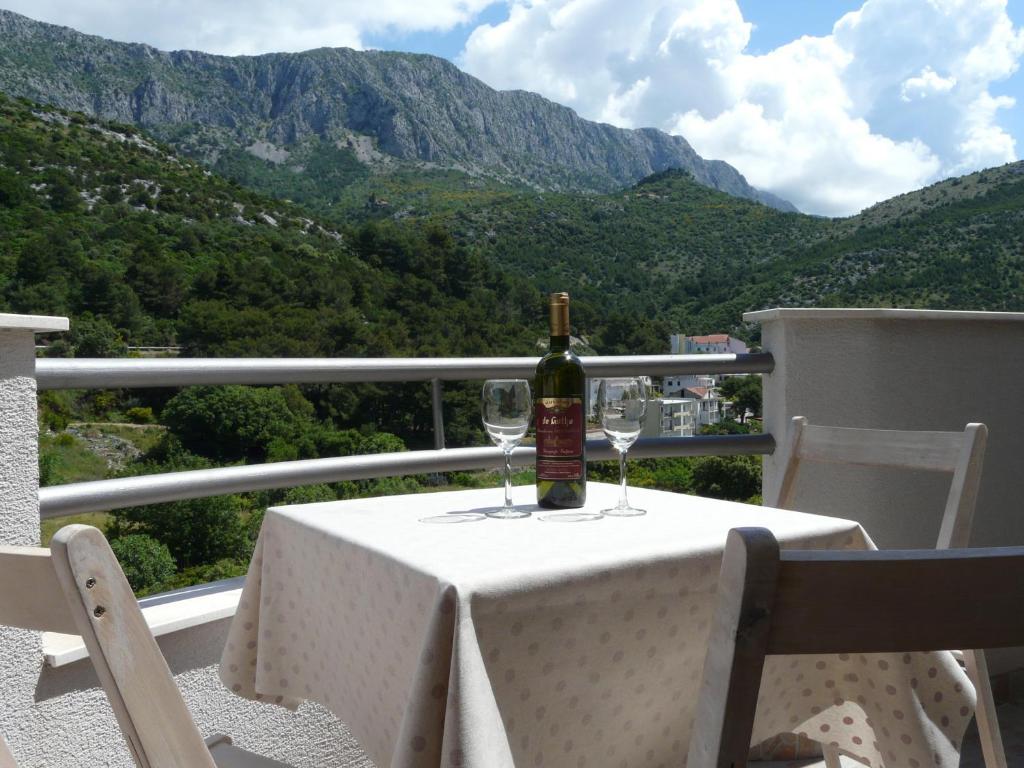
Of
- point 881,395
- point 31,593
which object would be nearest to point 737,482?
point 881,395

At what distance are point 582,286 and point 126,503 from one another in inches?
1477

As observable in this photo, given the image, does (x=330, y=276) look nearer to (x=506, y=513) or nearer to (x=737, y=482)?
(x=737, y=482)

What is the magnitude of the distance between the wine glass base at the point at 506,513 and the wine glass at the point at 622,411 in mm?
121

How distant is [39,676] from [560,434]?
95 centimetres

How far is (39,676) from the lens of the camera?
1.44 meters

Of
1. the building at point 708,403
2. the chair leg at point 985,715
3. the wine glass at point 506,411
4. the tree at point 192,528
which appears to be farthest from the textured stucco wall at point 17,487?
the tree at point 192,528

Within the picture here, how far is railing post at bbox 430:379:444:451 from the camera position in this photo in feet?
6.38

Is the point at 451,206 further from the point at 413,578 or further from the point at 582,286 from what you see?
the point at 413,578

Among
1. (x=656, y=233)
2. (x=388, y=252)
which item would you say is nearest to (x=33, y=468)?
(x=388, y=252)

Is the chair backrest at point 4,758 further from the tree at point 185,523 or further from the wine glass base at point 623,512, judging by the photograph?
the tree at point 185,523

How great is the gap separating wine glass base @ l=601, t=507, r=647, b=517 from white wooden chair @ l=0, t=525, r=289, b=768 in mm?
714

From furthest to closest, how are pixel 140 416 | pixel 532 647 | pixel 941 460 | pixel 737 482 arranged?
pixel 140 416 < pixel 737 482 < pixel 941 460 < pixel 532 647

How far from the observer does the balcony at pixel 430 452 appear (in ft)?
4.64

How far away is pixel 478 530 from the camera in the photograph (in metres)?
1.15
